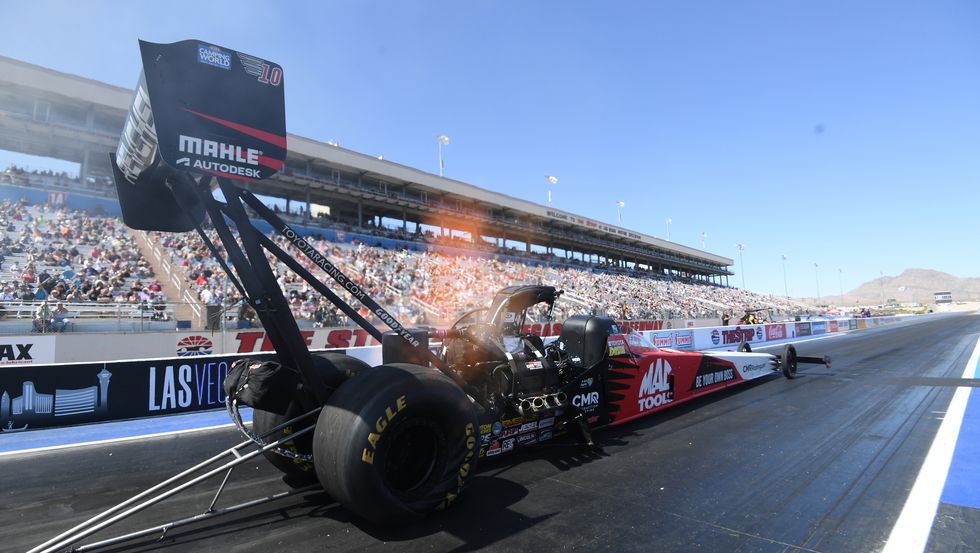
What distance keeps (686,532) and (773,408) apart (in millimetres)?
5280

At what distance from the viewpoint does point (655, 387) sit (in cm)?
704

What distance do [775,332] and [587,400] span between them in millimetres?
24306

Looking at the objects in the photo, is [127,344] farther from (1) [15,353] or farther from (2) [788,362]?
(2) [788,362]

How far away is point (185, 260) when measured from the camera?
1803 centimetres

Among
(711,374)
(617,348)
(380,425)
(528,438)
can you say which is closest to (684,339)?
(711,374)

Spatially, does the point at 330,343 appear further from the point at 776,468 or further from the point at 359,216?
the point at 359,216

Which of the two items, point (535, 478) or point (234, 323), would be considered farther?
point (234, 323)

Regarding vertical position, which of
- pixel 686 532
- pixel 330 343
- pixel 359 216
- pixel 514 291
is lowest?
pixel 686 532

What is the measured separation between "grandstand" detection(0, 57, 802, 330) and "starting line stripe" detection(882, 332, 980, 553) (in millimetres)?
9268

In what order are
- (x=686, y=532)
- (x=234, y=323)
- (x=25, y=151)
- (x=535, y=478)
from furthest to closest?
1. (x=25, y=151)
2. (x=234, y=323)
3. (x=535, y=478)
4. (x=686, y=532)

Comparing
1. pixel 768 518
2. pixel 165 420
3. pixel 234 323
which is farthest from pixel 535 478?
pixel 234 323

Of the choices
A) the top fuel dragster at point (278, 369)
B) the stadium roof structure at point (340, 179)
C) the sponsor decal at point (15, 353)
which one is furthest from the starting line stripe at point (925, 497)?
the stadium roof structure at point (340, 179)

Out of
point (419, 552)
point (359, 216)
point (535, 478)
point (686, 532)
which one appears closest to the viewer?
point (419, 552)

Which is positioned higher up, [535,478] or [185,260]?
[185,260]
